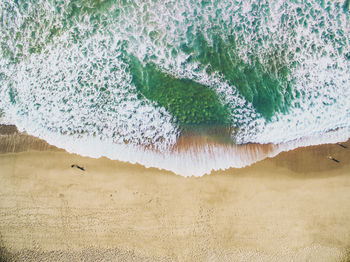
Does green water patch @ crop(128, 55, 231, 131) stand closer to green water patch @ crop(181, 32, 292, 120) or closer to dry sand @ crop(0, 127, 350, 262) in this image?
green water patch @ crop(181, 32, 292, 120)

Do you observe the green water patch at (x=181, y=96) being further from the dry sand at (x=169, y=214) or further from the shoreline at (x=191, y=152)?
the dry sand at (x=169, y=214)

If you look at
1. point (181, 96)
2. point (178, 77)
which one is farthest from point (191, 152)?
point (178, 77)

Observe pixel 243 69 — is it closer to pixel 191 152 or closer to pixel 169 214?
pixel 191 152

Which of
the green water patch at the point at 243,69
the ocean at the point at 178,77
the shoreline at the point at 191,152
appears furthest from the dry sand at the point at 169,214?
the green water patch at the point at 243,69

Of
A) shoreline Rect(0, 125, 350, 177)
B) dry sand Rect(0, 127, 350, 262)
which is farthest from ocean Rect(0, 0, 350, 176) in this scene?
dry sand Rect(0, 127, 350, 262)

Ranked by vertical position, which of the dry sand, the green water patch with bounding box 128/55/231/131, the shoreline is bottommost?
the dry sand

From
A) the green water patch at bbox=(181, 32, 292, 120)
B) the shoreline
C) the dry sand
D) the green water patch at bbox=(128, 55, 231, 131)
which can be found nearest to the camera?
the dry sand

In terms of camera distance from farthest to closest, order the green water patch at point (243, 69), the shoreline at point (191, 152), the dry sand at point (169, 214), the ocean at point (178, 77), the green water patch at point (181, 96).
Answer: the green water patch at point (243, 69), the green water patch at point (181, 96), the ocean at point (178, 77), the shoreline at point (191, 152), the dry sand at point (169, 214)
